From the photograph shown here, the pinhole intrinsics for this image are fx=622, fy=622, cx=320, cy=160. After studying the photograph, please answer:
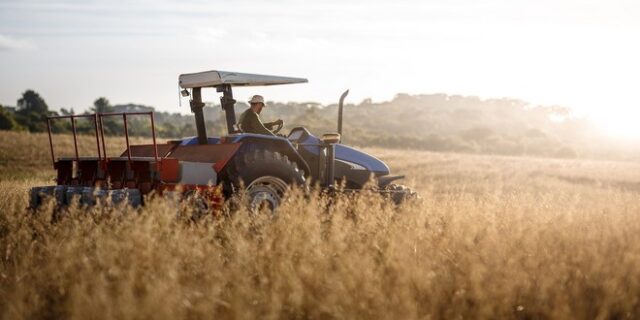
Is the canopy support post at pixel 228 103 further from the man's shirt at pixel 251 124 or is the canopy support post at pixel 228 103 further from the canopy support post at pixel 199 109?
the canopy support post at pixel 199 109

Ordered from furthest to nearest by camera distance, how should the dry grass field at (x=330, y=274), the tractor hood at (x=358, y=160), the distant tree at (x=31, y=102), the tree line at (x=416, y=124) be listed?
the distant tree at (x=31, y=102) → the tree line at (x=416, y=124) → the tractor hood at (x=358, y=160) → the dry grass field at (x=330, y=274)

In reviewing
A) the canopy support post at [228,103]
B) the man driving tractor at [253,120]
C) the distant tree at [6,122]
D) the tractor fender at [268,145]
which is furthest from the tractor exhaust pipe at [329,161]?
the distant tree at [6,122]

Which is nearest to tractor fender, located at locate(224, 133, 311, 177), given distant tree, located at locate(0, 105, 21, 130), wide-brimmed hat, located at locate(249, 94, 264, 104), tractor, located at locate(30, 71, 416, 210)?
tractor, located at locate(30, 71, 416, 210)

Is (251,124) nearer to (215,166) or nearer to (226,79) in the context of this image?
(226,79)

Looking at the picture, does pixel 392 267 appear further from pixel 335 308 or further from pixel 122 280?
pixel 122 280

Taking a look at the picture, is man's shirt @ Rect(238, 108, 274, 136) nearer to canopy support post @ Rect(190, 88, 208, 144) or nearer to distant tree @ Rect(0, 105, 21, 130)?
canopy support post @ Rect(190, 88, 208, 144)

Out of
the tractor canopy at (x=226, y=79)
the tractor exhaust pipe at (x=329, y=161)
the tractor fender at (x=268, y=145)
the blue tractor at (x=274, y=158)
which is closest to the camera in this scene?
the blue tractor at (x=274, y=158)

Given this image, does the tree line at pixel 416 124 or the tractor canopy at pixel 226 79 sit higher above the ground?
the tractor canopy at pixel 226 79

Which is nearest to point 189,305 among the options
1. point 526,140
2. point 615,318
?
point 615,318

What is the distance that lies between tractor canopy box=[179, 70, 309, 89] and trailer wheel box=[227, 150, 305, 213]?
3.00 feet

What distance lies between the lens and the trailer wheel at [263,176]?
6.50 m

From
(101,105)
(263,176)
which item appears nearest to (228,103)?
(263,176)

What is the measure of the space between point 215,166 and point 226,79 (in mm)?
1141

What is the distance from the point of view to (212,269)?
4539 millimetres
